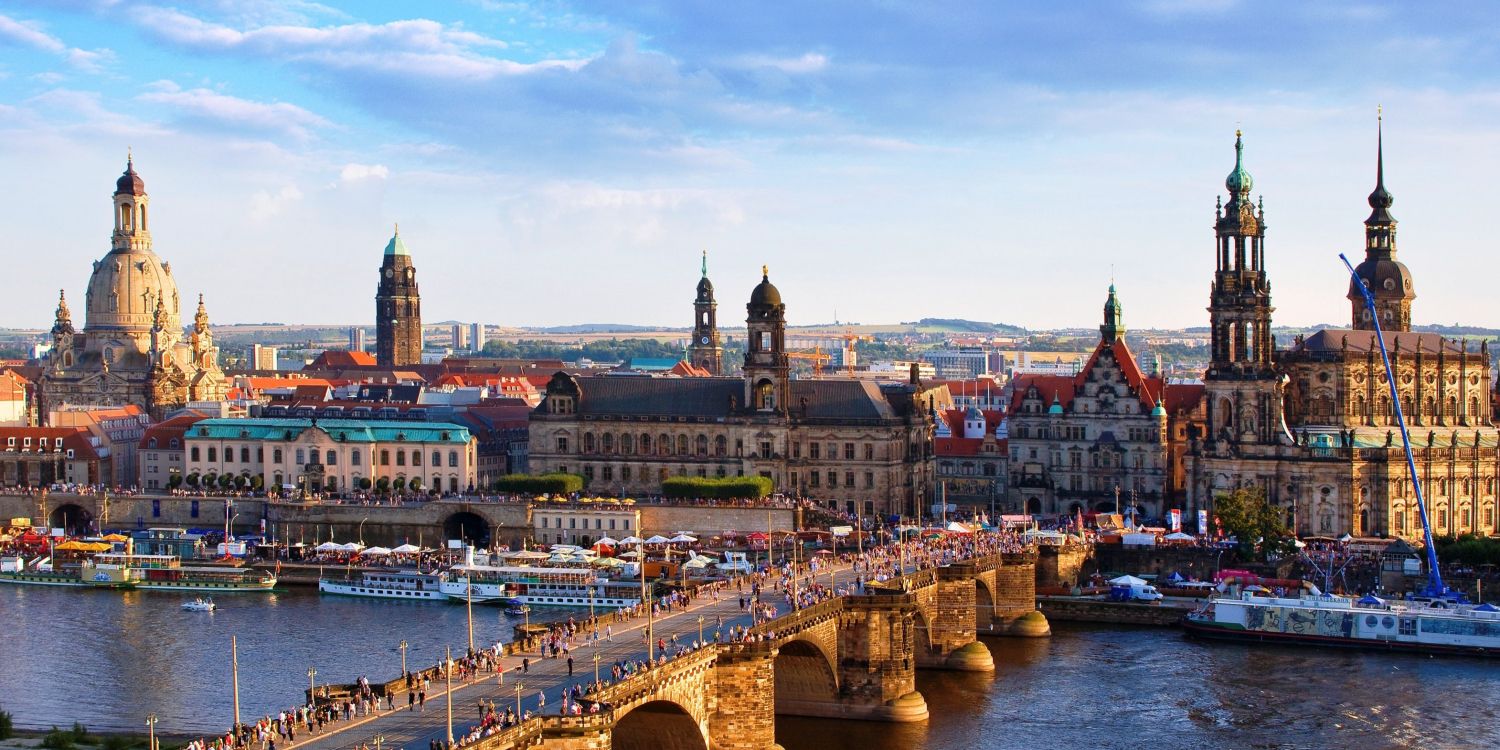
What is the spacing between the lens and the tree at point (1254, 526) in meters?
117

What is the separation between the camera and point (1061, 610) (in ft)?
365

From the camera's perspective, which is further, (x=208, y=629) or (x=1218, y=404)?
(x=1218, y=404)

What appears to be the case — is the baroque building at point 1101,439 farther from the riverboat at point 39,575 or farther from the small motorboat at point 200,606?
the riverboat at point 39,575

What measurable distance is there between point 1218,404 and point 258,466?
61698mm

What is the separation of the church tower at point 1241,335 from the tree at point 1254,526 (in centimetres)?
851

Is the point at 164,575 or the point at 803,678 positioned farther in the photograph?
the point at 164,575

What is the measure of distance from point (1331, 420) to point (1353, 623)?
3351 centimetres

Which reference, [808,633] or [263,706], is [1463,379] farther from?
A: [263,706]

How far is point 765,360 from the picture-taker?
13975 cm

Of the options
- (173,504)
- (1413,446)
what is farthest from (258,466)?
(1413,446)

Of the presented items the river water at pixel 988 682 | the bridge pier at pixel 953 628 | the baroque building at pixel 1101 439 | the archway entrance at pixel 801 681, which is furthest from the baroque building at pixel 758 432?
the archway entrance at pixel 801 681

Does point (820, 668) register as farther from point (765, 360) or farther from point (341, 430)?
point (341, 430)

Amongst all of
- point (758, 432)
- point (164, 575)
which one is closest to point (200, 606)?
point (164, 575)

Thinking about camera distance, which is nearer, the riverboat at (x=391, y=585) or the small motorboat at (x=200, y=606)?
the small motorboat at (x=200, y=606)
